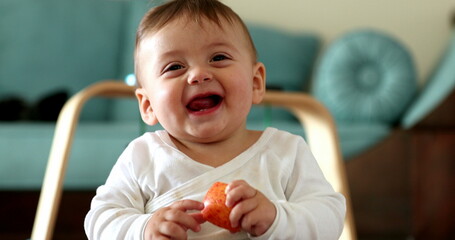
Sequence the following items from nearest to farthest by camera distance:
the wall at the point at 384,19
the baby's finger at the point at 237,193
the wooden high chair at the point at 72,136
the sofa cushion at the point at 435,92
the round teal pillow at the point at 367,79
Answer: the baby's finger at the point at 237,193 < the wooden high chair at the point at 72,136 < the sofa cushion at the point at 435,92 < the round teal pillow at the point at 367,79 < the wall at the point at 384,19

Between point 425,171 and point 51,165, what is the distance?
4.50 ft

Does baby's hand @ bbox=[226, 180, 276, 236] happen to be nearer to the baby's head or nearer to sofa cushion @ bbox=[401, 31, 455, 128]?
the baby's head

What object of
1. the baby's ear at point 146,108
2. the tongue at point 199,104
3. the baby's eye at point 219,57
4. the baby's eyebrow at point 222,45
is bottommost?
the baby's ear at point 146,108

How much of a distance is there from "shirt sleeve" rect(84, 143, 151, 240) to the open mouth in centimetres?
9

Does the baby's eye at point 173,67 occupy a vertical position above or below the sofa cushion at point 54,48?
above

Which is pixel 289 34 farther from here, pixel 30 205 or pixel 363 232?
pixel 30 205

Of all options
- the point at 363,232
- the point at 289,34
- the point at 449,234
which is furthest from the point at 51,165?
the point at 289,34

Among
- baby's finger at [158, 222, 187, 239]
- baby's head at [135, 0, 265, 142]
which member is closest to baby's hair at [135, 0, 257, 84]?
baby's head at [135, 0, 265, 142]

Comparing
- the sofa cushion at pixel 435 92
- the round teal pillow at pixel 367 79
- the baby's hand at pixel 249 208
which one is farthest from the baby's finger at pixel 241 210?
the round teal pillow at pixel 367 79

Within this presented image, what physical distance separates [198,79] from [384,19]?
2.28 meters

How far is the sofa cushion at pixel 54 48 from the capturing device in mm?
2473

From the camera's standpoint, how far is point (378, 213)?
2186mm

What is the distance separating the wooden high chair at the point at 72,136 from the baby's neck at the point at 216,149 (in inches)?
13.1

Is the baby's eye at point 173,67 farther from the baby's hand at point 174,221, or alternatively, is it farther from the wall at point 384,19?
the wall at point 384,19
